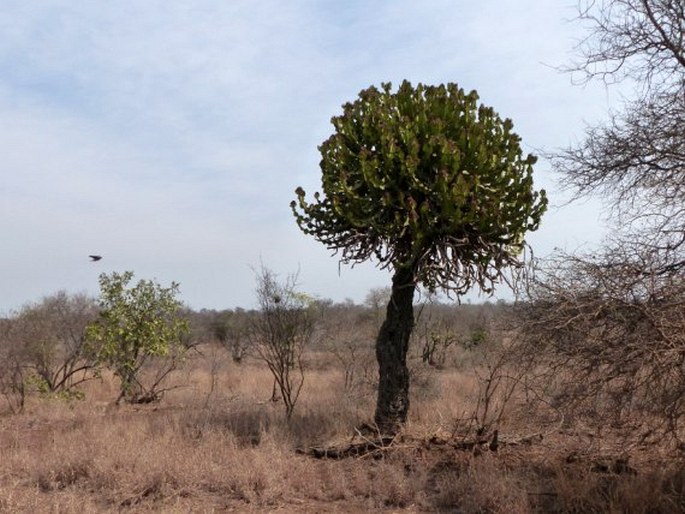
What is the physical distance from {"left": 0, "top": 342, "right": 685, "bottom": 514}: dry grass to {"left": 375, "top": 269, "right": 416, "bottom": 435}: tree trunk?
0.45 m

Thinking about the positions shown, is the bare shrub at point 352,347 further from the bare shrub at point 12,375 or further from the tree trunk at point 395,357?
the bare shrub at point 12,375

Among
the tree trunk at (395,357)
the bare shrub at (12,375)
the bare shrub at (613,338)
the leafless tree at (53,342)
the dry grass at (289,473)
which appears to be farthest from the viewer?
the leafless tree at (53,342)

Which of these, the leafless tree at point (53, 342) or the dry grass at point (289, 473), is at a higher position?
the leafless tree at point (53, 342)

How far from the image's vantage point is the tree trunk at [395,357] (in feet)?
27.9

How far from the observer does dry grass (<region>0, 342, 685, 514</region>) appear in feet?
19.7

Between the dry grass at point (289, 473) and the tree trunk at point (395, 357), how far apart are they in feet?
1.46

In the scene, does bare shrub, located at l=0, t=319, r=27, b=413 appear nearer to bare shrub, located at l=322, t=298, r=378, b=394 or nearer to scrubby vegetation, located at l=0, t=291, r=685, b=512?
scrubby vegetation, located at l=0, t=291, r=685, b=512

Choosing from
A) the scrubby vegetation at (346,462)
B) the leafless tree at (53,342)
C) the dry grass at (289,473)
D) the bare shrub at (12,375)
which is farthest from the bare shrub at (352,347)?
the bare shrub at (12,375)

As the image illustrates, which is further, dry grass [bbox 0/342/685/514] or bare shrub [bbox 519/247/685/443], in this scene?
dry grass [bbox 0/342/685/514]

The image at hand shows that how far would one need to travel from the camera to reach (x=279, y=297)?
472 inches

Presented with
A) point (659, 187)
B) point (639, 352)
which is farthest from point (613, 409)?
point (659, 187)

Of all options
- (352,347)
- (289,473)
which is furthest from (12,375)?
(289,473)

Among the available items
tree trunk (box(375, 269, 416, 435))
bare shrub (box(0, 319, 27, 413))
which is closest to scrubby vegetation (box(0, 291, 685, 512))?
tree trunk (box(375, 269, 416, 435))

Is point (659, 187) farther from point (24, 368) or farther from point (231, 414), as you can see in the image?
point (24, 368)
